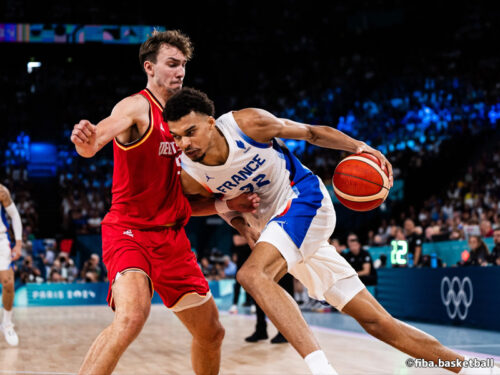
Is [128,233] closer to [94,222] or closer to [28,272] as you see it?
[28,272]

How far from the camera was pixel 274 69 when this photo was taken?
26.5 metres

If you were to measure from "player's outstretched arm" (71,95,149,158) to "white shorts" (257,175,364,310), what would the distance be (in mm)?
955

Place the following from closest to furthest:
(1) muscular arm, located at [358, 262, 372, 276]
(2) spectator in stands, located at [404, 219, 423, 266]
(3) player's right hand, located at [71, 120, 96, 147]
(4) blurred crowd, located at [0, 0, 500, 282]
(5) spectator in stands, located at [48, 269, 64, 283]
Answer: (3) player's right hand, located at [71, 120, 96, 147]
(1) muscular arm, located at [358, 262, 372, 276]
(2) spectator in stands, located at [404, 219, 423, 266]
(5) spectator in stands, located at [48, 269, 64, 283]
(4) blurred crowd, located at [0, 0, 500, 282]

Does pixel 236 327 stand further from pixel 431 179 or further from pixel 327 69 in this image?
pixel 327 69

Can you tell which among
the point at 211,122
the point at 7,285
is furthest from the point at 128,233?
the point at 7,285

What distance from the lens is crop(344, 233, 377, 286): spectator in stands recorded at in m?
11.1

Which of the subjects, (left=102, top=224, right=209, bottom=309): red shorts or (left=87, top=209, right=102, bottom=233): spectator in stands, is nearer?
(left=102, top=224, right=209, bottom=309): red shorts

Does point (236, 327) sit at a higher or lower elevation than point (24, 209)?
lower

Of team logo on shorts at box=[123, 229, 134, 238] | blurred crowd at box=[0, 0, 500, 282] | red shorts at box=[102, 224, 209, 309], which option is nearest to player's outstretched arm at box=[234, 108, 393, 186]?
red shorts at box=[102, 224, 209, 309]

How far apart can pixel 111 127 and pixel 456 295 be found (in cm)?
740

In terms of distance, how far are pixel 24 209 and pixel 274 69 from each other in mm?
11543

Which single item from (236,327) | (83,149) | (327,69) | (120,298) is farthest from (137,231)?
(327,69)

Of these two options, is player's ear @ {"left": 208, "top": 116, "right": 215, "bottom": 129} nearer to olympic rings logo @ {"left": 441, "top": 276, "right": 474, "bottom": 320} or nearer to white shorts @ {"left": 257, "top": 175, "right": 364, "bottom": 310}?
white shorts @ {"left": 257, "top": 175, "right": 364, "bottom": 310}

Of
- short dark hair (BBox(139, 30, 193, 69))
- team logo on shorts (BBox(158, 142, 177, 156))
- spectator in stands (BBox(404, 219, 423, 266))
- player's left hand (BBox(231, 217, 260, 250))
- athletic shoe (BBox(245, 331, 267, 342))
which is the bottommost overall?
athletic shoe (BBox(245, 331, 267, 342))
